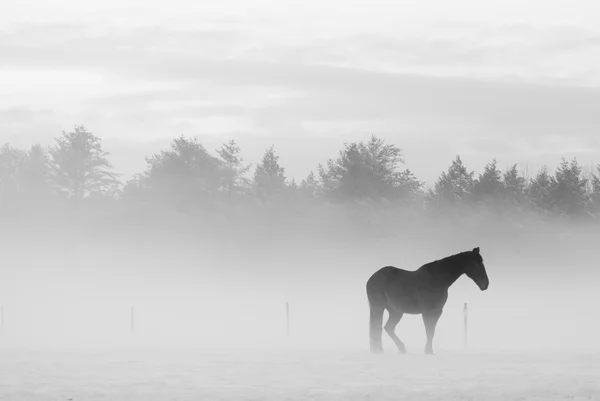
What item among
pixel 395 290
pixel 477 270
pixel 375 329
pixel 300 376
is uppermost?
pixel 477 270

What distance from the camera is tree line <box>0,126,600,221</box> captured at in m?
75.4

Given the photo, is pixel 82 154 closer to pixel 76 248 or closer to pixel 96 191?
pixel 96 191

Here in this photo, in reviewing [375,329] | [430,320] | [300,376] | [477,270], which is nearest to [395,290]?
[430,320]

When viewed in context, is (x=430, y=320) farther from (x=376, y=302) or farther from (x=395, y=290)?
(x=376, y=302)

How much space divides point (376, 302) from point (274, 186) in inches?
2211

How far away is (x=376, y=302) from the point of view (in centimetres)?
2331

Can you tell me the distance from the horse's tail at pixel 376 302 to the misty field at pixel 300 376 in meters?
0.54

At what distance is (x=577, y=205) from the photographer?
8019cm

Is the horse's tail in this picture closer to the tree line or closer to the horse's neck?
the horse's neck

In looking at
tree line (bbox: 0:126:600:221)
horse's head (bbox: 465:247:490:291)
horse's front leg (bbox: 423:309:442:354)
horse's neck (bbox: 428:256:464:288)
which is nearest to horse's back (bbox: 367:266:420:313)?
horse's front leg (bbox: 423:309:442:354)

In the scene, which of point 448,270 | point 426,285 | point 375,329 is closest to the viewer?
point 448,270

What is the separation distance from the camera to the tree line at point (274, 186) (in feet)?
247

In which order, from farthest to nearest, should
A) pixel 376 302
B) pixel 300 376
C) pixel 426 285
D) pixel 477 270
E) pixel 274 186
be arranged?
pixel 274 186 → pixel 376 302 → pixel 426 285 → pixel 477 270 → pixel 300 376

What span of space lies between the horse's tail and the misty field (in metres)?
0.54
